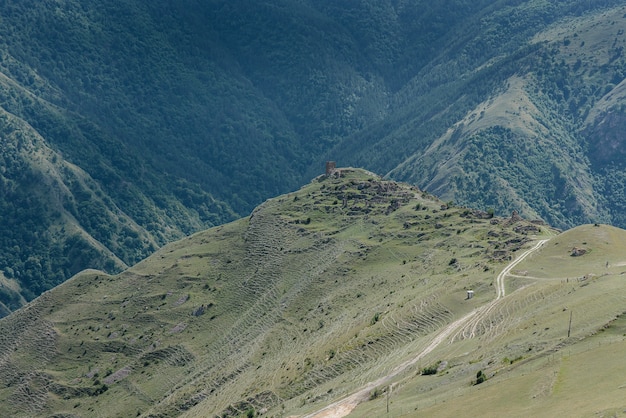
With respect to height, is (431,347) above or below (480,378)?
above

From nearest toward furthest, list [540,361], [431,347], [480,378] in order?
[540,361] < [480,378] < [431,347]

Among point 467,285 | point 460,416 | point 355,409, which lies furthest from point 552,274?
point 460,416

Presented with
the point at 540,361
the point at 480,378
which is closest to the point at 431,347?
the point at 480,378

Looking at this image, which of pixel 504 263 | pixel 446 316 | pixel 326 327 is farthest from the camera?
pixel 326 327

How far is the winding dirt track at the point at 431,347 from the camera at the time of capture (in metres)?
127

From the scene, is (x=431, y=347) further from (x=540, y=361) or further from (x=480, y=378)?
(x=540, y=361)

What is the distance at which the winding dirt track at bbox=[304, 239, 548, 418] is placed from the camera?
126875 millimetres

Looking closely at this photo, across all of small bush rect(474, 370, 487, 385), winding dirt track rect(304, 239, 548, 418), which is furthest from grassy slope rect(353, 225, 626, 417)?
winding dirt track rect(304, 239, 548, 418)

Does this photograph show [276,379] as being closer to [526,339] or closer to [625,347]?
[526,339]

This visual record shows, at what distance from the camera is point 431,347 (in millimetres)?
144000

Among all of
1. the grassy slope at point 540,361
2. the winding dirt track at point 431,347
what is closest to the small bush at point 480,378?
the grassy slope at point 540,361

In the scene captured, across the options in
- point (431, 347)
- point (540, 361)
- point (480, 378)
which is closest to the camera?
point (540, 361)

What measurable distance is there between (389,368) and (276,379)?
33495mm

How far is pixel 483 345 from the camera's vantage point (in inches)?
5217
